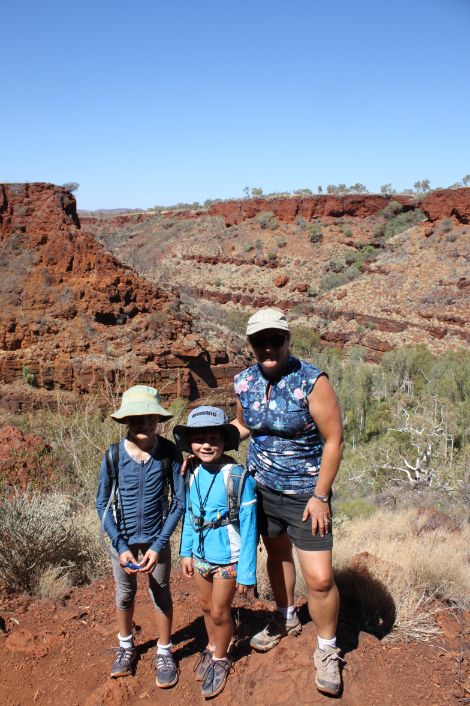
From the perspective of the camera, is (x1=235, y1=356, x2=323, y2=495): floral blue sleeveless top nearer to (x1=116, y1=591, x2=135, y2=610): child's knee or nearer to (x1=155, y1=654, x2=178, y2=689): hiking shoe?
(x1=116, y1=591, x2=135, y2=610): child's knee

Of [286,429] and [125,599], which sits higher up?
[286,429]

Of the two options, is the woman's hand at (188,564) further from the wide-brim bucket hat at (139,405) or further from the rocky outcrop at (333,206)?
A: the rocky outcrop at (333,206)

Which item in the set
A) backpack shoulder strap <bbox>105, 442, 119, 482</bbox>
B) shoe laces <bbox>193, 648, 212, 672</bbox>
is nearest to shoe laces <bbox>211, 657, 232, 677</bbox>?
shoe laces <bbox>193, 648, 212, 672</bbox>

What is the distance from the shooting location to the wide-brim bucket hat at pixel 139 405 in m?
2.73

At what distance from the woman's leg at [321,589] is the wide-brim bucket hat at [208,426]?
2.09 ft

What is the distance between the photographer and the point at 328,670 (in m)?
2.67

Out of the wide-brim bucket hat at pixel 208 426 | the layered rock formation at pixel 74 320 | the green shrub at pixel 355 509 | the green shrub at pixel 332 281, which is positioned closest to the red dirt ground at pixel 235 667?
the wide-brim bucket hat at pixel 208 426

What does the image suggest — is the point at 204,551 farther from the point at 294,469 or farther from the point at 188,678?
the point at 188,678

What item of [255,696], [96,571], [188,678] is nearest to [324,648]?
[255,696]

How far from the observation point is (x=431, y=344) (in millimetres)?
25391

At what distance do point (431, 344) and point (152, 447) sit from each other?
24369 mm

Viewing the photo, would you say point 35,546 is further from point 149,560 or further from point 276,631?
point 276,631

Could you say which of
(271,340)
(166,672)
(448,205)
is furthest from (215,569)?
(448,205)

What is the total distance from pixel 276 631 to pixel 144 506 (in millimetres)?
1020
